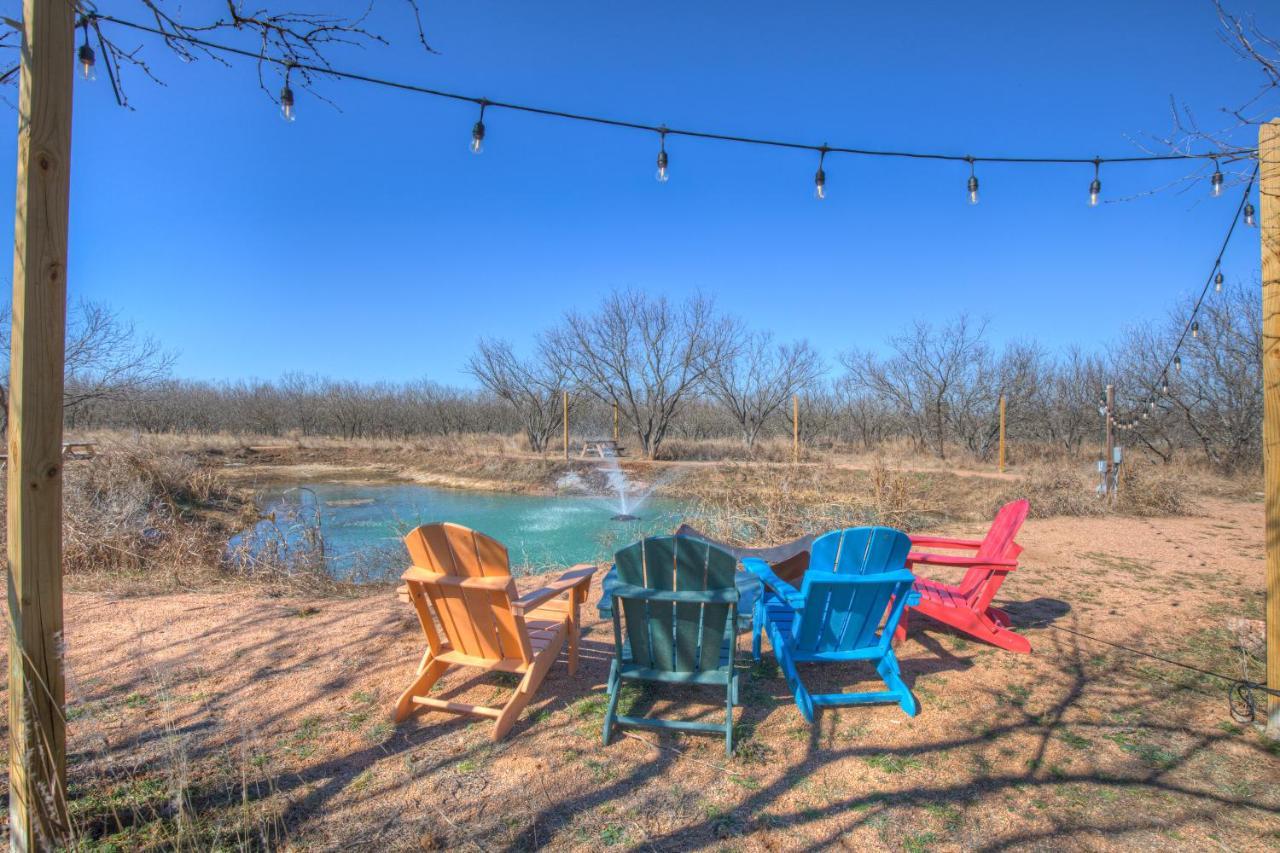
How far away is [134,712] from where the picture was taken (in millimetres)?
3279

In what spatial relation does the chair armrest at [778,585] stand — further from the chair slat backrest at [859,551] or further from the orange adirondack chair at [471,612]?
the orange adirondack chair at [471,612]

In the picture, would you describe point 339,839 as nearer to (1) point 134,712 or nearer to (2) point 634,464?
(1) point 134,712

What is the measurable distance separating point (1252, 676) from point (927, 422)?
20.6 metres

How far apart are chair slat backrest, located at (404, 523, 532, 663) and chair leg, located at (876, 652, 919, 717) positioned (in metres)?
1.87

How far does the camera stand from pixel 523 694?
315 centimetres

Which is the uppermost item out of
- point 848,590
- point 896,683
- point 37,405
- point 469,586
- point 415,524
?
point 37,405

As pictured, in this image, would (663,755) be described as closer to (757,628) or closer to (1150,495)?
(757,628)

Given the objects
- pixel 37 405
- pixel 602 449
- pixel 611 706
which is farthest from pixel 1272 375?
pixel 602 449

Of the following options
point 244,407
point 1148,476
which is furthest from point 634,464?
point 244,407

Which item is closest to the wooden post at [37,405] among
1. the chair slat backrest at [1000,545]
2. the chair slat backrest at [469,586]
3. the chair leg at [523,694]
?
the chair slat backrest at [469,586]

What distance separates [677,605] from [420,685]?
1.41 m

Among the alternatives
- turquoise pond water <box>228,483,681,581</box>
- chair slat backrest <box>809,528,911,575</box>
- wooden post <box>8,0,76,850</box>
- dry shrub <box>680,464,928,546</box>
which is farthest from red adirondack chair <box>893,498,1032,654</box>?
turquoise pond water <box>228,483,681,581</box>

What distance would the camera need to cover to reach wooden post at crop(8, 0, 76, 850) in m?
1.86

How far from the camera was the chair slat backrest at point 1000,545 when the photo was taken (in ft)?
13.6
